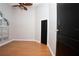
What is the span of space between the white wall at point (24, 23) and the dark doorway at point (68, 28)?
32 centimetres

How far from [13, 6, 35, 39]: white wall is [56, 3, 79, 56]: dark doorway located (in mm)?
324

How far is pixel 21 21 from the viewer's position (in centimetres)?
134

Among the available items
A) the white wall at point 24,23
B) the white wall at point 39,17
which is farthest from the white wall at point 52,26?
the white wall at point 24,23

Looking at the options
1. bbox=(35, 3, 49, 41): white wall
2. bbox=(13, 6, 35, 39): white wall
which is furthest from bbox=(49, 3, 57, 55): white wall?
bbox=(13, 6, 35, 39): white wall

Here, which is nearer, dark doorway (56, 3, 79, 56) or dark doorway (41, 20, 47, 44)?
dark doorway (56, 3, 79, 56)

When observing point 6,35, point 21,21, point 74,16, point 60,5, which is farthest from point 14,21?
point 74,16

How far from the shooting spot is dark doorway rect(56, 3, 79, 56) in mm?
1165

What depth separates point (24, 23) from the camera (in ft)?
4.50

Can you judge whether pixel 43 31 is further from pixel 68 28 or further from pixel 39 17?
pixel 68 28

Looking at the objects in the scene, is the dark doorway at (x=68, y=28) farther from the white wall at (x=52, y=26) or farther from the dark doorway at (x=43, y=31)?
the dark doorway at (x=43, y=31)

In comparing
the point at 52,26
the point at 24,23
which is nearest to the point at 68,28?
the point at 52,26

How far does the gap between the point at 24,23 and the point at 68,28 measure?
1.77ft

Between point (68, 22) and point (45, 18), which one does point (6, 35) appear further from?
point (68, 22)

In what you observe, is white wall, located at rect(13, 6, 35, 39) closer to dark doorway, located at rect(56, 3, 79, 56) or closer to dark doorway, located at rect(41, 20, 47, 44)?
dark doorway, located at rect(41, 20, 47, 44)
